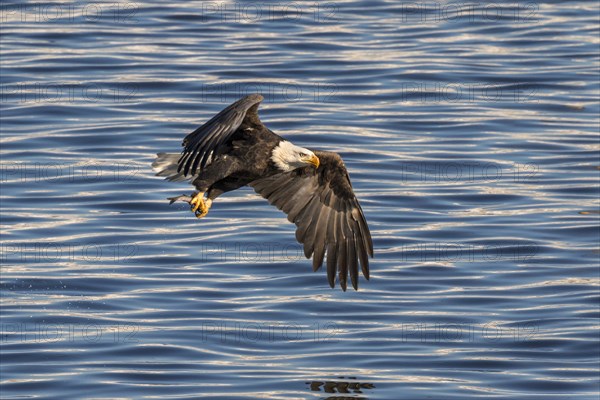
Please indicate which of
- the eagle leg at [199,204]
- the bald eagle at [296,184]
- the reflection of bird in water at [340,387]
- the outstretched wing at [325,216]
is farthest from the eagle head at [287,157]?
the reflection of bird in water at [340,387]

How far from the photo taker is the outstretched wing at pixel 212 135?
10469 millimetres

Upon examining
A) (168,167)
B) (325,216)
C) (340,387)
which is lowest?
(340,387)

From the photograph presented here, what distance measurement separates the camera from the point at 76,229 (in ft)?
56.0

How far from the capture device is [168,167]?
12.3m

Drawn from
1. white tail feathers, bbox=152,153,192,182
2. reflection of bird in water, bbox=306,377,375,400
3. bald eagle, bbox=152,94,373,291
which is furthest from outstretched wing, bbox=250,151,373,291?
reflection of bird in water, bbox=306,377,375,400

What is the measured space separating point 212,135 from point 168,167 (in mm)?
1876

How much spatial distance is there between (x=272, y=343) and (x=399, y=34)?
34.4 ft

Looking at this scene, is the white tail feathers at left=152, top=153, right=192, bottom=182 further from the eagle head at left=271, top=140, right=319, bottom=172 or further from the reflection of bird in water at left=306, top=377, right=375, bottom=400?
the reflection of bird in water at left=306, top=377, right=375, bottom=400

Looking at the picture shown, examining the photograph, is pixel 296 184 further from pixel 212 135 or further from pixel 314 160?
pixel 212 135

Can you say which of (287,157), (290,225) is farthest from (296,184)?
(290,225)

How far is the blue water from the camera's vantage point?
14.5 metres

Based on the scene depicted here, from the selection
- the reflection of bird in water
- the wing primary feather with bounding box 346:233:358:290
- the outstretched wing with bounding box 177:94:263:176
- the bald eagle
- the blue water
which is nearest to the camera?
the outstretched wing with bounding box 177:94:263:176

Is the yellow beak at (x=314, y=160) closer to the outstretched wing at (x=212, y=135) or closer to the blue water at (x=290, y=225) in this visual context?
the outstretched wing at (x=212, y=135)

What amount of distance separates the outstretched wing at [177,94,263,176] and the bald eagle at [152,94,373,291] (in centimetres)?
24
